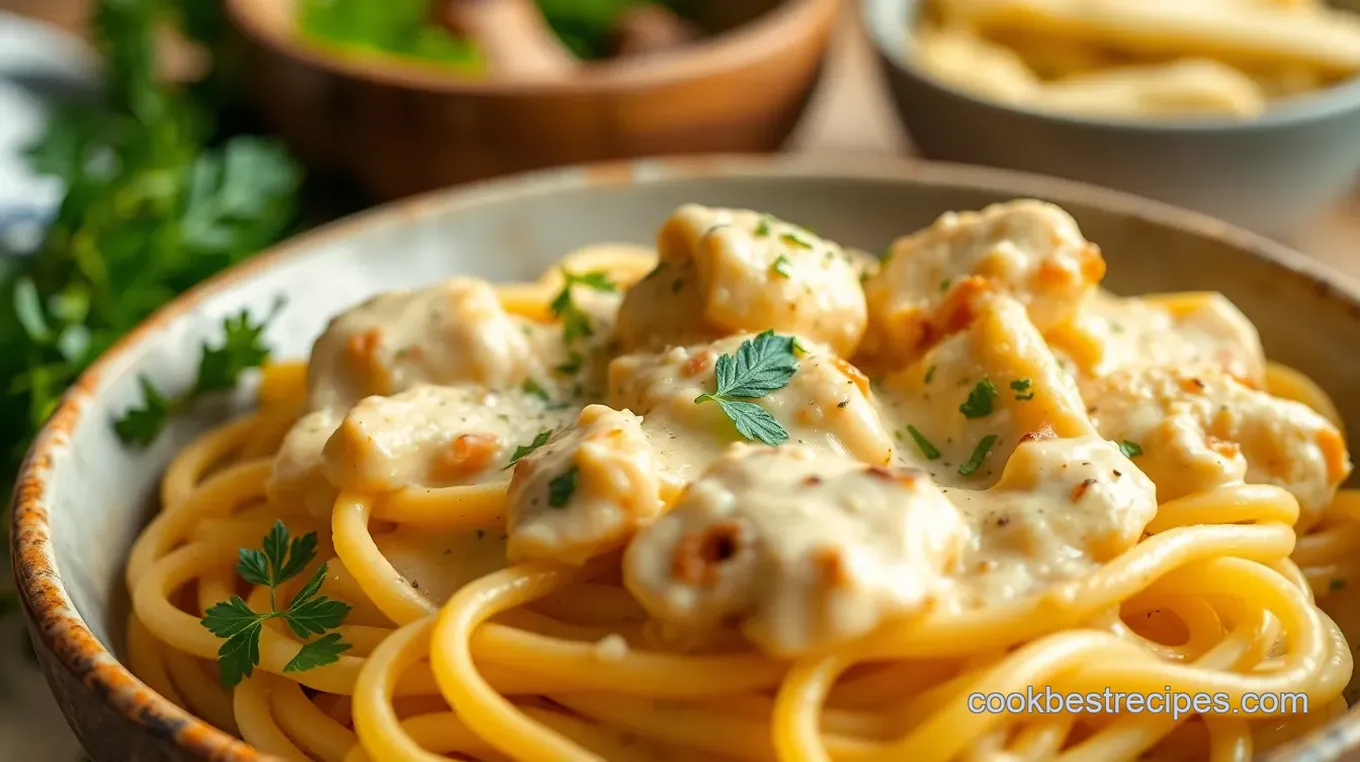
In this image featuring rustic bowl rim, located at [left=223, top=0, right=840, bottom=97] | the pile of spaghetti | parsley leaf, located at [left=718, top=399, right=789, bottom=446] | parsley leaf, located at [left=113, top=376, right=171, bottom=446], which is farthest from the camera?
rustic bowl rim, located at [left=223, top=0, right=840, bottom=97]

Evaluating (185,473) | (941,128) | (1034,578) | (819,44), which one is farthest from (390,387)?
(819,44)

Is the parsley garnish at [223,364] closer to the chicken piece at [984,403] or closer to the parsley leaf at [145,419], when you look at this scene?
the parsley leaf at [145,419]

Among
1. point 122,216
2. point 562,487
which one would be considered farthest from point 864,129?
point 562,487

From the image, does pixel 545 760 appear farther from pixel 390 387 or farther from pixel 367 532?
pixel 390 387

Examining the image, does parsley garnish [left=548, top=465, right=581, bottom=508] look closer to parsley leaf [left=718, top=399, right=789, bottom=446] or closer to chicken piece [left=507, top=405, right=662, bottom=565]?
chicken piece [left=507, top=405, right=662, bottom=565]

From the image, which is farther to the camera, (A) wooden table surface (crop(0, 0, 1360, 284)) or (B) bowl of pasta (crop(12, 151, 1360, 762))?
(A) wooden table surface (crop(0, 0, 1360, 284))

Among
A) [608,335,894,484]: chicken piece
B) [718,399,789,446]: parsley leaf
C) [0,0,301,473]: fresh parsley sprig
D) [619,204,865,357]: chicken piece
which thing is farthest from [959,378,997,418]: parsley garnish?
[0,0,301,473]: fresh parsley sprig
